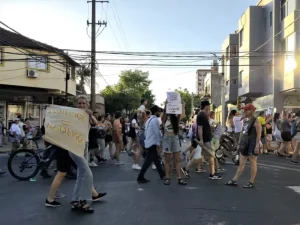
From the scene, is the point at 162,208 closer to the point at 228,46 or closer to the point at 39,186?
the point at 39,186

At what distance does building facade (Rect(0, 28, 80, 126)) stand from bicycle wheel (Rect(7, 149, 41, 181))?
16.2 meters

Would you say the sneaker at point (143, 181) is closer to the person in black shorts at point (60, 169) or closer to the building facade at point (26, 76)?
the person in black shorts at point (60, 169)

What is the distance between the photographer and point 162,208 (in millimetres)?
5738

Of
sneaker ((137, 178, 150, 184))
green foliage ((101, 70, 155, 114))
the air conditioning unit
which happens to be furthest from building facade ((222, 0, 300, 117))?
green foliage ((101, 70, 155, 114))

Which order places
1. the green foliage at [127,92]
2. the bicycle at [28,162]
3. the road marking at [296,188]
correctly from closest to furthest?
the road marking at [296,188]
the bicycle at [28,162]
the green foliage at [127,92]

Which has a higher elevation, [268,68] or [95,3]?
[95,3]

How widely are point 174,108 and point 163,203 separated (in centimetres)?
235

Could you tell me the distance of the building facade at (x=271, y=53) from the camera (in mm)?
24312

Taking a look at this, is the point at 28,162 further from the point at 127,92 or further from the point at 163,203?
the point at 127,92

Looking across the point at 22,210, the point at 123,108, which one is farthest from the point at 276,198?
the point at 123,108

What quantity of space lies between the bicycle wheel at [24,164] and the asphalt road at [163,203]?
22cm

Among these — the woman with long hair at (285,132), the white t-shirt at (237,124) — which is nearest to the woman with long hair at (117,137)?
the white t-shirt at (237,124)

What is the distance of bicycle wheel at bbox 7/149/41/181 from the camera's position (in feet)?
27.5

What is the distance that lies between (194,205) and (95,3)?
68.4ft
